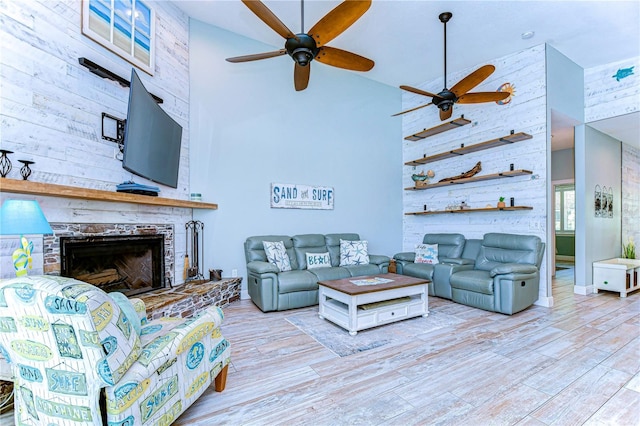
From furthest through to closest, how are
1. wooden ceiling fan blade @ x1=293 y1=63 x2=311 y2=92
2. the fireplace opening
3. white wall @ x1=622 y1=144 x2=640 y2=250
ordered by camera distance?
white wall @ x1=622 y1=144 x2=640 y2=250, wooden ceiling fan blade @ x1=293 y1=63 x2=311 y2=92, the fireplace opening

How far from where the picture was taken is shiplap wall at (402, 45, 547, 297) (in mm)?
4223

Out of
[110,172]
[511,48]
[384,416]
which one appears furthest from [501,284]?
[110,172]

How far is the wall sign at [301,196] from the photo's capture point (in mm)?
4738

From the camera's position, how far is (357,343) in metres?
2.80

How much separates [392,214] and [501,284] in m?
2.67

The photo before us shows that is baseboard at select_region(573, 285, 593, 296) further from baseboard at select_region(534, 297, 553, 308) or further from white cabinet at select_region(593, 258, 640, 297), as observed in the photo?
baseboard at select_region(534, 297, 553, 308)

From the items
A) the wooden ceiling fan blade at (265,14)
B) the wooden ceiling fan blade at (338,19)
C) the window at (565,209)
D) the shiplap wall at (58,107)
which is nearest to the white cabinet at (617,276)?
the window at (565,209)

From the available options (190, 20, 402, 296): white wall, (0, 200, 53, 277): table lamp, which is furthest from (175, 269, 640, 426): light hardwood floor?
(190, 20, 402, 296): white wall

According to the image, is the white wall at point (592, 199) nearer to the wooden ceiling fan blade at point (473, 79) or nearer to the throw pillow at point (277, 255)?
the wooden ceiling fan blade at point (473, 79)

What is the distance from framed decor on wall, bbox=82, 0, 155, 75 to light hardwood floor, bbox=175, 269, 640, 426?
10.1 ft

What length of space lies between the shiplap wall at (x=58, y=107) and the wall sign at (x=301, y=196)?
6.23 feet

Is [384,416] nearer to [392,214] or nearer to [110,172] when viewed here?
[110,172]

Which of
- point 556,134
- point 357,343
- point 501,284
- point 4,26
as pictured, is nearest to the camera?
point 4,26

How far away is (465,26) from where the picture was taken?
4.04m
